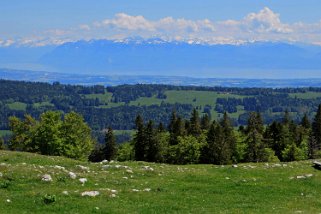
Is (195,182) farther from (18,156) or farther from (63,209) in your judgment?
(18,156)

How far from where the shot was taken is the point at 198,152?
3716 inches

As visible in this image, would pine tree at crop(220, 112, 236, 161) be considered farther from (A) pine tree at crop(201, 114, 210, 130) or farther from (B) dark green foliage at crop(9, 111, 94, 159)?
(B) dark green foliage at crop(9, 111, 94, 159)

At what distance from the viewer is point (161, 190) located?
29.2 m

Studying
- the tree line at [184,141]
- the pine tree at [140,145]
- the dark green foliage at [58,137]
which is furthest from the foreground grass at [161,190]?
the pine tree at [140,145]

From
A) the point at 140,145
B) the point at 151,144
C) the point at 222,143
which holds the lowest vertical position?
the point at 140,145

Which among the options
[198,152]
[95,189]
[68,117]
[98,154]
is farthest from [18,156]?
[98,154]

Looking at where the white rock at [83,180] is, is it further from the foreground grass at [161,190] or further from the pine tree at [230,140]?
the pine tree at [230,140]

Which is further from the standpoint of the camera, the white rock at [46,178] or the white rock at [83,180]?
the white rock at [83,180]

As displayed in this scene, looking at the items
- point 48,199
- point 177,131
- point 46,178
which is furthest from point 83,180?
point 177,131

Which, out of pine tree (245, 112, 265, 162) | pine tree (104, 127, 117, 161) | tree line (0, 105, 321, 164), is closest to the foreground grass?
tree line (0, 105, 321, 164)

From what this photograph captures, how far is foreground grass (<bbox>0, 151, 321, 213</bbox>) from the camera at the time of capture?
24.4 meters

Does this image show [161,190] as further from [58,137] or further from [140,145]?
[140,145]

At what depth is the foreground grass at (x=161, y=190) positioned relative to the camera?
2443cm

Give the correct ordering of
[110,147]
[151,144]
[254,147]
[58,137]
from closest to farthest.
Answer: [58,137] < [254,147] < [151,144] < [110,147]
